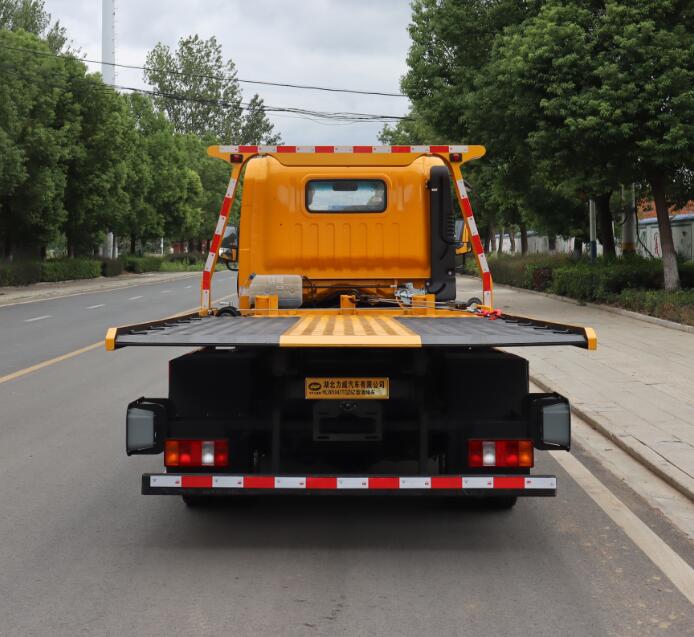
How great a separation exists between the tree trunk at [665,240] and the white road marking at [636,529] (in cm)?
1563

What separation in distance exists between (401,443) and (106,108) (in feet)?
148

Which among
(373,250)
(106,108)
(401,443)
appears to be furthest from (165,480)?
(106,108)

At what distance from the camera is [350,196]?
8.29 m

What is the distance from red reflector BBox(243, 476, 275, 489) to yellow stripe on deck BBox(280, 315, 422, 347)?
2.48ft

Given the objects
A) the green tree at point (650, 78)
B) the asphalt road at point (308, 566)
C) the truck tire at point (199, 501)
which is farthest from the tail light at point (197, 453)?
the green tree at point (650, 78)

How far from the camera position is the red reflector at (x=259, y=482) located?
513 cm

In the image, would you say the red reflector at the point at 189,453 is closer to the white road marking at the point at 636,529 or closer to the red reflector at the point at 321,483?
the red reflector at the point at 321,483

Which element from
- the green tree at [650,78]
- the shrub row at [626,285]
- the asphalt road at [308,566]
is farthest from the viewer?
the green tree at [650,78]

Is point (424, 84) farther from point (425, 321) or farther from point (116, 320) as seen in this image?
point (425, 321)

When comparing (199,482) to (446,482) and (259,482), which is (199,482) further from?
(446,482)

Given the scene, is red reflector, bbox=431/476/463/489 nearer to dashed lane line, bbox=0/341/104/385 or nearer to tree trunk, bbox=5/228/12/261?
dashed lane line, bbox=0/341/104/385

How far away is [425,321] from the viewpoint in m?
6.55

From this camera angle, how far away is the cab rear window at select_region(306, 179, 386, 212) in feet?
27.2

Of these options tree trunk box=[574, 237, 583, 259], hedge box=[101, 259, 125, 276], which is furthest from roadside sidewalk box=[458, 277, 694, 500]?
hedge box=[101, 259, 125, 276]
